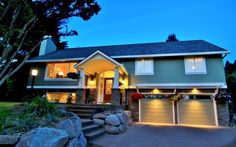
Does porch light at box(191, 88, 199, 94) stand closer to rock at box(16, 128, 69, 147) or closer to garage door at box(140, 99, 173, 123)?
garage door at box(140, 99, 173, 123)

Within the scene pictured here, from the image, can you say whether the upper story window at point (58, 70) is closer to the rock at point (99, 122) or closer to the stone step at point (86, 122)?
the rock at point (99, 122)

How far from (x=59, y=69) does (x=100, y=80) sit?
3.74 meters

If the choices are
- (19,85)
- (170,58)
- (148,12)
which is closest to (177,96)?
(170,58)

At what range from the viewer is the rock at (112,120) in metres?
7.28

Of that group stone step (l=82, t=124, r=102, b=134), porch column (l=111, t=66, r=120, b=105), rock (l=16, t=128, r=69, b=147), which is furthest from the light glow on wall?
rock (l=16, t=128, r=69, b=147)

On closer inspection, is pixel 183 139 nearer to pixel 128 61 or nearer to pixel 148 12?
pixel 128 61

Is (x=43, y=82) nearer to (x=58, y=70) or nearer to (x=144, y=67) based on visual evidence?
(x=58, y=70)

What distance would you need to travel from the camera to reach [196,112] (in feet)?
34.9

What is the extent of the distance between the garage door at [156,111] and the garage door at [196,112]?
69 cm

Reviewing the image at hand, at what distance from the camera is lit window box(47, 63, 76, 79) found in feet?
44.8

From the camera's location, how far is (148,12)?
65.8m

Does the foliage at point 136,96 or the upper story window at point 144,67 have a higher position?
the upper story window at point 144,67

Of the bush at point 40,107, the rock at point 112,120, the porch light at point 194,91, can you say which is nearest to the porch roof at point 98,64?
the rock at point 112,120

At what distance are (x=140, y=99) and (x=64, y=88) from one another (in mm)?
5852
